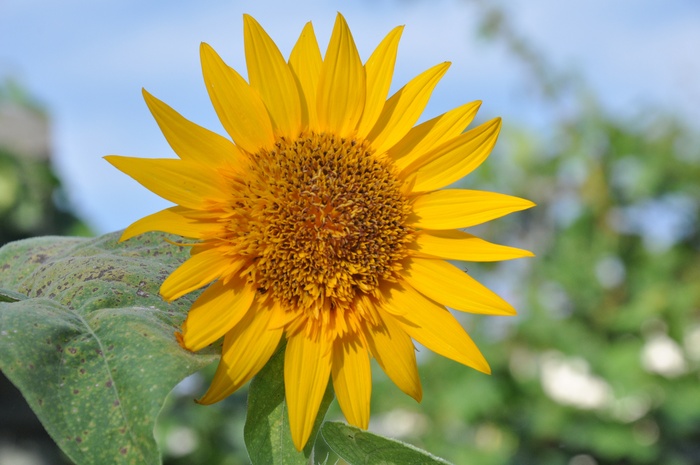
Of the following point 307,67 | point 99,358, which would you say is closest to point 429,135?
point 307,67

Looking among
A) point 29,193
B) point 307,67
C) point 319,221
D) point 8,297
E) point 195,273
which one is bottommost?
point 29,193

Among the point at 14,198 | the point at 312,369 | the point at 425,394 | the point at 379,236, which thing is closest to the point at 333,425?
the point at 312,369

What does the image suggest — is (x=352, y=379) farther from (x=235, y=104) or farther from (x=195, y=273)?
(x=235, y=104)

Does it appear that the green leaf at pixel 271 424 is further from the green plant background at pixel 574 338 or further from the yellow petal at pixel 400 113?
the green plant background at pixel 574 338

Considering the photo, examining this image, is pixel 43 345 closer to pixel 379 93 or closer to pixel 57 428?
pixel 57 428

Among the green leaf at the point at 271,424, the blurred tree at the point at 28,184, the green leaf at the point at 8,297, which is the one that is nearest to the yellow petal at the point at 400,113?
the green leaf at the point at 271,424

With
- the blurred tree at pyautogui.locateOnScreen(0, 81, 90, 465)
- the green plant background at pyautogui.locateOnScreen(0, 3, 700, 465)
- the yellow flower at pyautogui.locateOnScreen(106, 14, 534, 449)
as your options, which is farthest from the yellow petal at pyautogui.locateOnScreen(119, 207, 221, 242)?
the blurred tree at pyautogui.locateOnScreen(0, 81, 90, 465)
